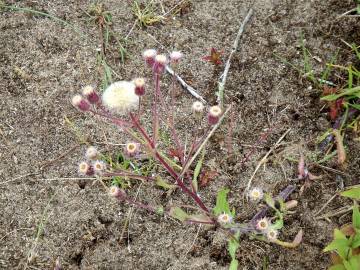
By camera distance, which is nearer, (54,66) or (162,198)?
(162,198)

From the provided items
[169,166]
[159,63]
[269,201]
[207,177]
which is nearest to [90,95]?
[159,63]

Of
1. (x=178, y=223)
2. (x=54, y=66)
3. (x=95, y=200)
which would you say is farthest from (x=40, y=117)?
(x=178, y=223)

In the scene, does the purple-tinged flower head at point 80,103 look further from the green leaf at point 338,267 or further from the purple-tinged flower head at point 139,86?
the green leaf at point 338,267

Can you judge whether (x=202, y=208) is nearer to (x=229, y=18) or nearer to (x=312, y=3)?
(x=229, y=18)

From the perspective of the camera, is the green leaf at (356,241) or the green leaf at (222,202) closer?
the green leaf at (356,241)

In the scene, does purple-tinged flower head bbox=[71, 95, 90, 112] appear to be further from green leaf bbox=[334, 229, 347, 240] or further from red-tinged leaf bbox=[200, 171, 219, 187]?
green leaf bbox=[334, 229, 347, 240]

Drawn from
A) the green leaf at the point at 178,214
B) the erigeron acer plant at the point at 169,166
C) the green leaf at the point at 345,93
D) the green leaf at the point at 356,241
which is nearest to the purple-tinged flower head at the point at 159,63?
the erigeron acer plant at the point at 169,166

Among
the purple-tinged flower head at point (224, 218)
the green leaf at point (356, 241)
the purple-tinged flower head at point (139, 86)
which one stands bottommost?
the green leaf at point (356, 241)
